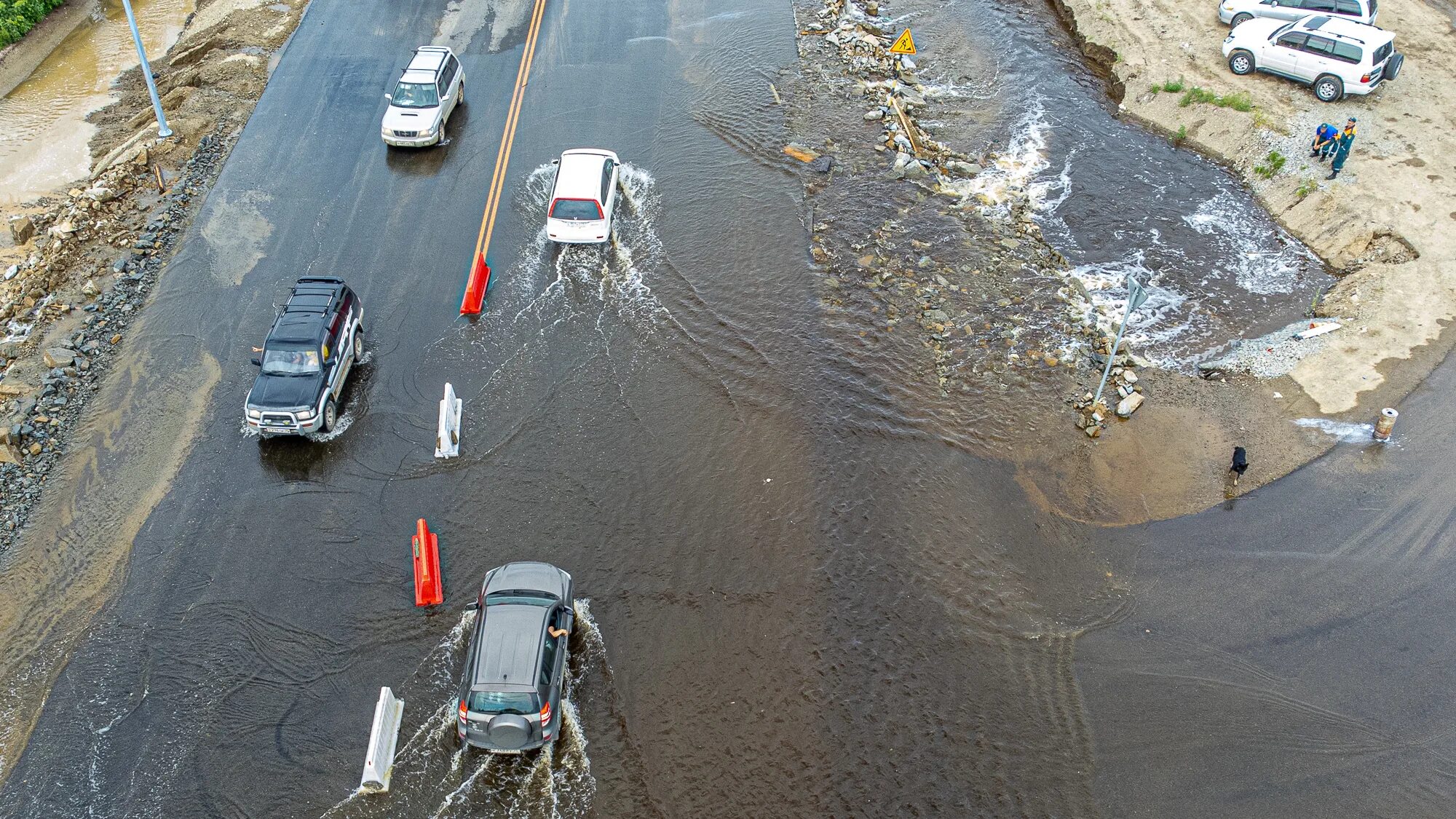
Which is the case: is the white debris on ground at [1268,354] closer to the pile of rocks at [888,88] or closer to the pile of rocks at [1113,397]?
the pile of rocks at [1113,397]

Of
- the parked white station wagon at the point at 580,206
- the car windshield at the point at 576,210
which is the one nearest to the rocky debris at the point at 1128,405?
the parked white station wagon at the point at 580,206

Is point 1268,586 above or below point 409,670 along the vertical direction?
above

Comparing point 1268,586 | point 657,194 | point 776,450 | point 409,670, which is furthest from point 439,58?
point 1268,586

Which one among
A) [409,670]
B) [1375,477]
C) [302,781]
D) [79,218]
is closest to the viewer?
[302,781]

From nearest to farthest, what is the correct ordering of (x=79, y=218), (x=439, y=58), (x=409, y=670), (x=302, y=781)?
(x=302, y=781) < (x=409, y=670) < (x=79, y=218) < (x=439, y=58)

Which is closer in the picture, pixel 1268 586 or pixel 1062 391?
pixel 1268 586

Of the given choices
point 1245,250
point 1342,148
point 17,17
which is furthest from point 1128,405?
point 17,17

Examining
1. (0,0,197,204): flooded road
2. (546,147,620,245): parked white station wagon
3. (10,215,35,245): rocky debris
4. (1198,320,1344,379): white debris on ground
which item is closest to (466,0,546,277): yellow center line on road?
(546,147,620,245): parked white station wagon

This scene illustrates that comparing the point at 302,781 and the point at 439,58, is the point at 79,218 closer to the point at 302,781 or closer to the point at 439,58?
the point at 439,58
